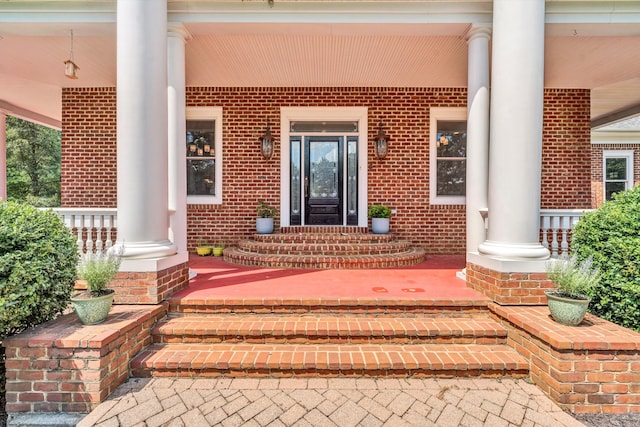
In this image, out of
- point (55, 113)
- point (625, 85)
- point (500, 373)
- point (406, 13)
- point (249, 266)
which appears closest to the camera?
point (500, 373)

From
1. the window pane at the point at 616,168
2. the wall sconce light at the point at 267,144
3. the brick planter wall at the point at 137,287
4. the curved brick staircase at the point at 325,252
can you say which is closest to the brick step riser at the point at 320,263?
the curved brick staircase at the point at 325,252

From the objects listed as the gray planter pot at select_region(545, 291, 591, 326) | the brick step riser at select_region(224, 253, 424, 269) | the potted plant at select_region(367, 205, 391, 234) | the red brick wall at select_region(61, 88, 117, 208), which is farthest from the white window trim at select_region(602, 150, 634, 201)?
the red brick wall at select_region(61, 88, 117, 208)

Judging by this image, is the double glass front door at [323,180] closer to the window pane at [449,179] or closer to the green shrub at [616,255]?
the window pane at [449,179]

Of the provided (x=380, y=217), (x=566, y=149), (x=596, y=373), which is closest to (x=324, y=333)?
(x=596, y=373)

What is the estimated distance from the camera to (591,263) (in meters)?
2.73

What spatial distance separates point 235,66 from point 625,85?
7405mm

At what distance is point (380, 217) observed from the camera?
587 cm

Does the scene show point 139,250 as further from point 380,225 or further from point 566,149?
point 566,149

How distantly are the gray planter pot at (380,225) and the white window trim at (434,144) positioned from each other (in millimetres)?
1154

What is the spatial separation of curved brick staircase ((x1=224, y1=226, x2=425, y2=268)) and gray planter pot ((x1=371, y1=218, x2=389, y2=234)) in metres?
0.22

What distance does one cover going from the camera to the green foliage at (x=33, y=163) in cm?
1472

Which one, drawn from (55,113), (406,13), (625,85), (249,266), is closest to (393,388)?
(249,266)

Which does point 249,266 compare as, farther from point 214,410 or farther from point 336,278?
point 214,410

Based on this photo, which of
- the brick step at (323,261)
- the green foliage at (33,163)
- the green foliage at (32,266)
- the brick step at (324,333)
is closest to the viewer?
the green foliage at (32,266)
